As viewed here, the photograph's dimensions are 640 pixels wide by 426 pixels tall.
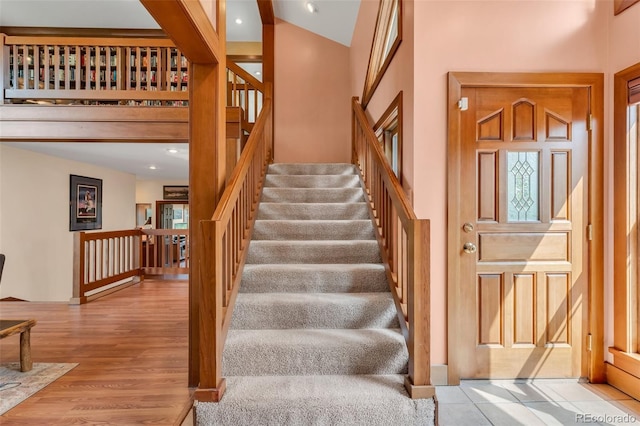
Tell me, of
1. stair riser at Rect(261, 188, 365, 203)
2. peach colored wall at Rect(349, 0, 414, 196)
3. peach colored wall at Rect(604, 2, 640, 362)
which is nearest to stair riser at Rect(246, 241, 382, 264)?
peach colored wall at Rect(349, 0, 414, 196)

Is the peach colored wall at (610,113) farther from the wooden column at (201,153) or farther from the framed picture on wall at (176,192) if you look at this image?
the framed picture on wall at (176,192)

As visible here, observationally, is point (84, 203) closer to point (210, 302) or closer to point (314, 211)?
point (314, 211)

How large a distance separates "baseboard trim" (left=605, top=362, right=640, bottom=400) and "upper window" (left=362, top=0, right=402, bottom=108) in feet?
9.21

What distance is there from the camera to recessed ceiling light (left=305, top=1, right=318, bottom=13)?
4.67 metres

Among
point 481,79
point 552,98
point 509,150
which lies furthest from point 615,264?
point 481,79

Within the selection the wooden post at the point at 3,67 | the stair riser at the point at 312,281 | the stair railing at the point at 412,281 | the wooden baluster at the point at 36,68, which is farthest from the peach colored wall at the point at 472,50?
the wooden post at the point at 3,67

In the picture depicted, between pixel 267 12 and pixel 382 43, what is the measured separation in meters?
2.39

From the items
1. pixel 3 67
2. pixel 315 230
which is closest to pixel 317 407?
pixel 315 230

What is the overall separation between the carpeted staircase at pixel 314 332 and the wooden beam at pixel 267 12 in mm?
3233

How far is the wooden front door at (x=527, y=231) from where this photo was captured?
7.57ft

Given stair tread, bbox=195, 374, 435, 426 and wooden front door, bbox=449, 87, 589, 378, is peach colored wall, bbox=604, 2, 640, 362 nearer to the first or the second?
wooden front door, bbox=449, 87, 589, 378

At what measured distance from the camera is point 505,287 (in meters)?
2.31

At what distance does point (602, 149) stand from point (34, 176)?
7.78 meters

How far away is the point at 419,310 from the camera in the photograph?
70.7 inches
